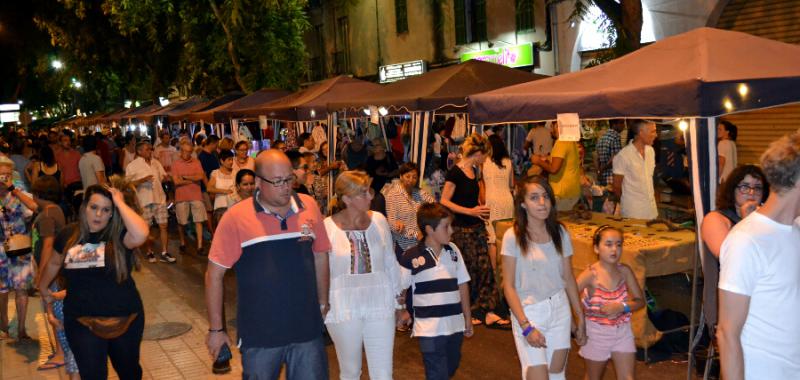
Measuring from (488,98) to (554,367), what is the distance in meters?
3.53

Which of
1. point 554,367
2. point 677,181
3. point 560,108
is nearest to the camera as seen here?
point 554,367

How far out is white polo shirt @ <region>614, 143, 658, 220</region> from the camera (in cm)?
789

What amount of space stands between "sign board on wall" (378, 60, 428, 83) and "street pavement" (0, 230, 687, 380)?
1771cm

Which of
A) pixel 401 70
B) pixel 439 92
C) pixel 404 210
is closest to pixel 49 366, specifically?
pixel 404 210

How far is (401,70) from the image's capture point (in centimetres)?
2748

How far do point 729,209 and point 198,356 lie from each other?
5087mm

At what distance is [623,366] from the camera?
523 centimetres

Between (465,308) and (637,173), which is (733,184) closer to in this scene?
(465,308)

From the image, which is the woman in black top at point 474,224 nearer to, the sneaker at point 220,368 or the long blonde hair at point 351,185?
the sneaker at point 220,368

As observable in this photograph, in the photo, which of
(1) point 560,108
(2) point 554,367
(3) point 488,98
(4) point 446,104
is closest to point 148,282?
(4) point 446,104

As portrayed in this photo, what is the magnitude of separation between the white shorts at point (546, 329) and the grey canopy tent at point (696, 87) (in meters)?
1.39

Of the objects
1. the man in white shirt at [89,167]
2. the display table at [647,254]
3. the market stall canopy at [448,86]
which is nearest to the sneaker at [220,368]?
the display table at [647,254]

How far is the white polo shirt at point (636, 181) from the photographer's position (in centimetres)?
789

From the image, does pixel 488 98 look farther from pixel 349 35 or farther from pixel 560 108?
pixel 349 35
